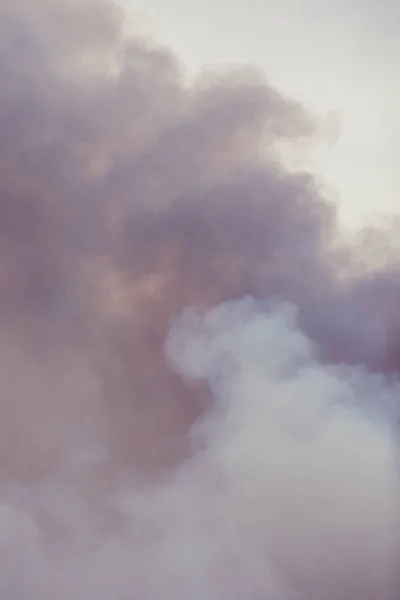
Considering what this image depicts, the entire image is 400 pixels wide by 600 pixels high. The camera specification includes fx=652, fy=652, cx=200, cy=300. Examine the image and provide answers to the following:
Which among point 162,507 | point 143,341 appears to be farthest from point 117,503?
point 143,341

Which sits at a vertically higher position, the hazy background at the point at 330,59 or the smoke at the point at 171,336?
the hazy background at the point at 330,59

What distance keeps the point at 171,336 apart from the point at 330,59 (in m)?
3.80

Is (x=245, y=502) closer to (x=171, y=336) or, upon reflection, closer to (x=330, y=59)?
(x=171, y=336)

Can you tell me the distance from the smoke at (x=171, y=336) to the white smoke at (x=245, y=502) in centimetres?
2

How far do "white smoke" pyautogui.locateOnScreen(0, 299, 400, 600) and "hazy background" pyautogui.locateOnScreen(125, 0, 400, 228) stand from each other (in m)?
1.84

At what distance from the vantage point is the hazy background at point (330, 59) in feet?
24.9

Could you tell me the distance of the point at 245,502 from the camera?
7.61 m

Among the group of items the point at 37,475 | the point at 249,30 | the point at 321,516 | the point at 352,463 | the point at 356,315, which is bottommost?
the point at 37,475

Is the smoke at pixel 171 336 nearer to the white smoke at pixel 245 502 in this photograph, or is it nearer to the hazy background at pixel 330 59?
the white smoke at pixel 245 502

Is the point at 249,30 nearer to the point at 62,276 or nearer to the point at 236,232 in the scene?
the point at 236,232

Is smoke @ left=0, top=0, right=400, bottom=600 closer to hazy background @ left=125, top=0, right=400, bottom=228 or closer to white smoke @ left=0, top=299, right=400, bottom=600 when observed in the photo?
white smoke @ left=0, top=299, right=400, bottom=600

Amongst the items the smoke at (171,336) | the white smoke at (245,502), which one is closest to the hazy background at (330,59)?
the smoke at (171,336)

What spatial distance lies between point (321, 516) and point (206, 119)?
198 inches

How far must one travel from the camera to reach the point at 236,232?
8102 mm
